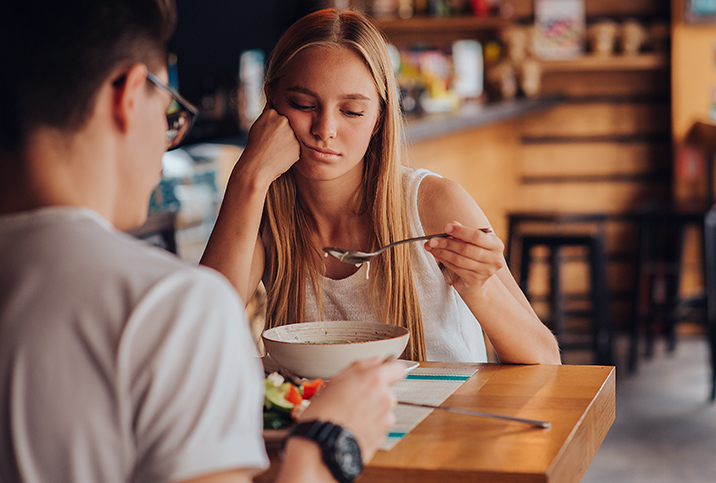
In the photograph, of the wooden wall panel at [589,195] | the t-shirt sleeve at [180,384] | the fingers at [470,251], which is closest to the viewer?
the t-shirt sleeve at [180,384]

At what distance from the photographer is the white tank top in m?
1.65

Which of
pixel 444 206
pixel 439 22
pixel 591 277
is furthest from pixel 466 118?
pixel 444 206

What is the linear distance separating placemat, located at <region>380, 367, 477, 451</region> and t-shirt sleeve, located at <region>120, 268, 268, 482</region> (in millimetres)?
403

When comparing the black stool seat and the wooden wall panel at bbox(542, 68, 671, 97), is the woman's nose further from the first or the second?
the wooden wall panel at bbox(542, 68, 671, 97)

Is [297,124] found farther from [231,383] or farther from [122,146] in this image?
[231,383]

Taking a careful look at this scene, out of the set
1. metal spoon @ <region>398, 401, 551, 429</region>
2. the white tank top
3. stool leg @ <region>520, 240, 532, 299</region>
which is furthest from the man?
stool leg @ <region>520, 240, 532, 299</region>

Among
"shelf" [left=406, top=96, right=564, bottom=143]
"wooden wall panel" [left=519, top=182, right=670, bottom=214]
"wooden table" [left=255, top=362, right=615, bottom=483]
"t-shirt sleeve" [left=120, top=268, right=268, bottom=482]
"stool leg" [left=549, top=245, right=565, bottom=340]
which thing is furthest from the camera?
"wooden wall panel" [left=519, top=182, right=670, bottom=214]

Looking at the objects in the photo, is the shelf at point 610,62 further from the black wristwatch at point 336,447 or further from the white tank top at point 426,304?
the black wristwatch at point 336,447

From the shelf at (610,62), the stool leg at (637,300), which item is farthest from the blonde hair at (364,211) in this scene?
the shelf at (610,62)

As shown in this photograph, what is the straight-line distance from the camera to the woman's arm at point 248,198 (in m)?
1.56

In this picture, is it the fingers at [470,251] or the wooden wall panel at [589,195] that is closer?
the fingers at [470,251]

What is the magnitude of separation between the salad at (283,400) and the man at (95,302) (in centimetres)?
40

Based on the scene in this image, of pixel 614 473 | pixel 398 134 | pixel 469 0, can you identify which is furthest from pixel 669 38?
pixel 398 134

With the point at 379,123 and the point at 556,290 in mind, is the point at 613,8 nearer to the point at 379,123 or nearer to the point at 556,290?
the point at 556,290
